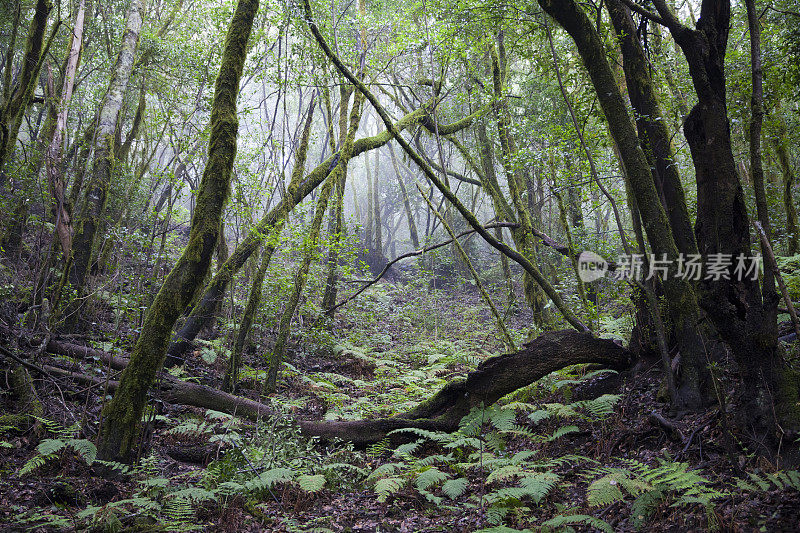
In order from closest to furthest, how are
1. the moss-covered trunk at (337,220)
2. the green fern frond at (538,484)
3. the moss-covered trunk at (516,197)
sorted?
1. the green fern frond at (538,484)
2. the moss-covered trunk at (337,220)
3. the moss-covered trunk at (516,197)

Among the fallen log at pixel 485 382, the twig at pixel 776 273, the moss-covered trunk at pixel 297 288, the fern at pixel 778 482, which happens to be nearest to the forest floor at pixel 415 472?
the fern at pixel 778 482

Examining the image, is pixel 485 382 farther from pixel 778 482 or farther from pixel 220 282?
pixel 220 282

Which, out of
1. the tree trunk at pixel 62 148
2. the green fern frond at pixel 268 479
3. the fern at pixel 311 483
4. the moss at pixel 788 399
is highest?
the tree trunk at pixel 62 148

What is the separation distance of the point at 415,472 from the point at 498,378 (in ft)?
5.46

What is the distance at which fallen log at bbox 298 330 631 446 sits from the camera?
18.1ft

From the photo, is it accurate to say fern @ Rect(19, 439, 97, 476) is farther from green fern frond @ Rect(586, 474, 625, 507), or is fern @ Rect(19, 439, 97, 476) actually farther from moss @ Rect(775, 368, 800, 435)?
moss @ Rect(775, 368, 800, 435)

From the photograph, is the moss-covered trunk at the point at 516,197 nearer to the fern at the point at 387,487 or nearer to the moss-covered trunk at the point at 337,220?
the moss-covered trunk at the point at 337,220

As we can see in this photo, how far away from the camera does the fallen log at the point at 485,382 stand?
5523 mm

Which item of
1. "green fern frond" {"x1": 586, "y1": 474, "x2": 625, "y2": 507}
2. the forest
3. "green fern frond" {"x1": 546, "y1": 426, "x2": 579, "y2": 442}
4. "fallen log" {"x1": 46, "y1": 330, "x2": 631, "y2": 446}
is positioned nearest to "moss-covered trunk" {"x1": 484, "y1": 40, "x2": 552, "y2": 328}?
the forest

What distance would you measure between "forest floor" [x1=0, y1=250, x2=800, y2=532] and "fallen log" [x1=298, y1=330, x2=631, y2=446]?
0.20 metres

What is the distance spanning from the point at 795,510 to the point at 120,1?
52.6 ft

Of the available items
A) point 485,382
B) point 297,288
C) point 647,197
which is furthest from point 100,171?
point 647,197

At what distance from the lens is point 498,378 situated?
558cm

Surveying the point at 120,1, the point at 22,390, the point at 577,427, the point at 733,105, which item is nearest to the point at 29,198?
the point at 22,390
